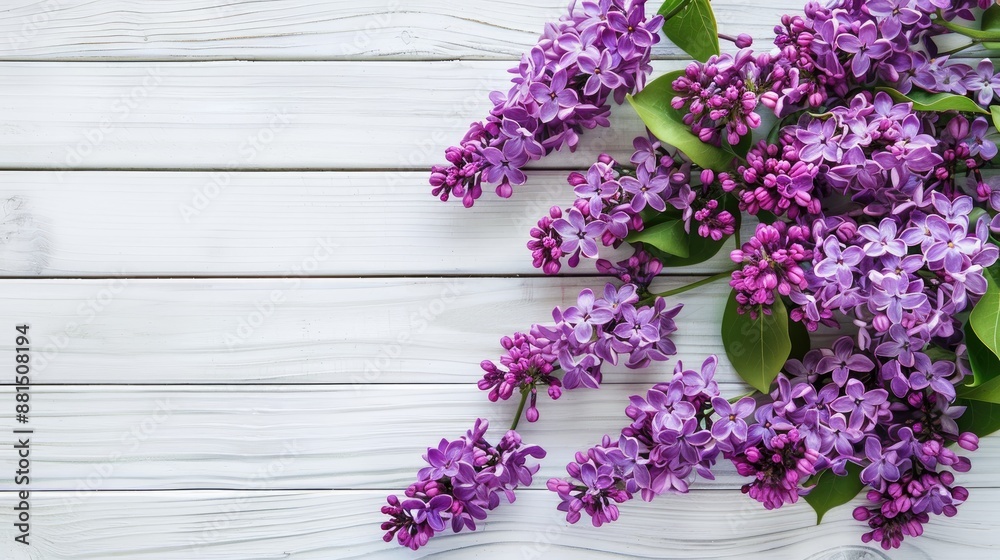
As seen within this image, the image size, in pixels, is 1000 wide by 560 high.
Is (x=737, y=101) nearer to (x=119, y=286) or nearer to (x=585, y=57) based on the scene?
(x=585, y=57)

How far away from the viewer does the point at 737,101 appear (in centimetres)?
91

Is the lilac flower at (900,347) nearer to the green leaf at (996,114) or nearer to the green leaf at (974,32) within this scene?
the green leaf at (996,114)

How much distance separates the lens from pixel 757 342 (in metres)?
1.02

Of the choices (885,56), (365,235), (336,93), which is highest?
(885,56)

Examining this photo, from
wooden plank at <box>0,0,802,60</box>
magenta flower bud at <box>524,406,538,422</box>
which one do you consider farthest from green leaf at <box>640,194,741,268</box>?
wooden plank at <box>0,0,802,60</box>

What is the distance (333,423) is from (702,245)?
690mm

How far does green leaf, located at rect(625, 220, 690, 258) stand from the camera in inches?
38.7

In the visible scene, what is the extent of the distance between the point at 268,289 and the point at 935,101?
3.51 ft

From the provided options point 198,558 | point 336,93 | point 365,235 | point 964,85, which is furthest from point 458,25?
point 198,558

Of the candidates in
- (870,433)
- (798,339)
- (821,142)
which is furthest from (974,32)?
(870,433)

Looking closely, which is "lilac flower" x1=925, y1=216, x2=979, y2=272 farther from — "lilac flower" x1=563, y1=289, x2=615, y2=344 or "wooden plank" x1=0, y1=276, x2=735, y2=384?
"lilac flower" x1=563, y1=289, x2=615, y2=344

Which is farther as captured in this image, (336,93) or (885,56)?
(336,93)

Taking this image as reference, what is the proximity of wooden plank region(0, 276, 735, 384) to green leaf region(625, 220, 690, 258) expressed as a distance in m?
0.13

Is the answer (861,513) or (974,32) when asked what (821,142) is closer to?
(974,32)
